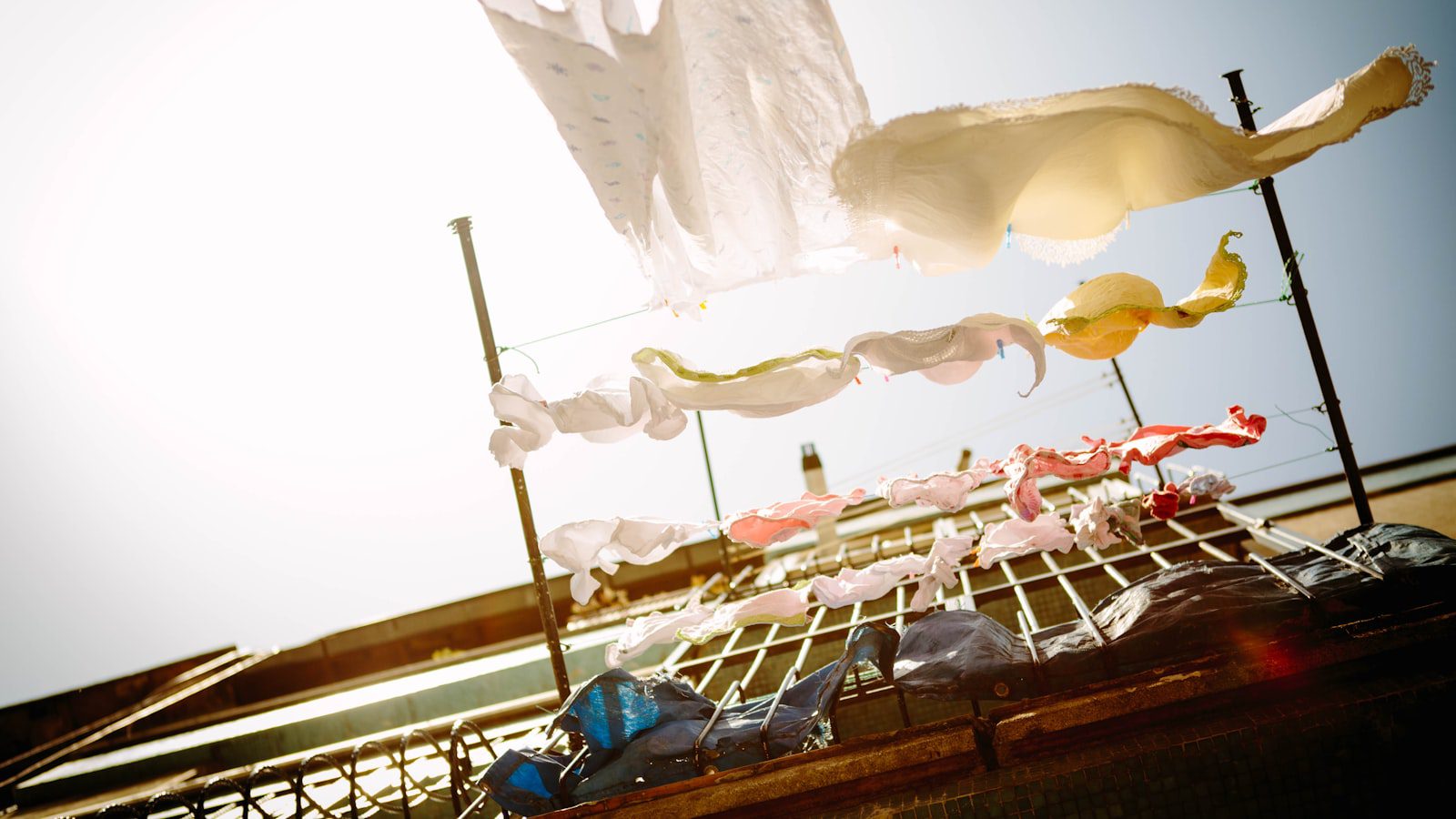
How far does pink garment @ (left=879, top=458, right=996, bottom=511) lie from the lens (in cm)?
492

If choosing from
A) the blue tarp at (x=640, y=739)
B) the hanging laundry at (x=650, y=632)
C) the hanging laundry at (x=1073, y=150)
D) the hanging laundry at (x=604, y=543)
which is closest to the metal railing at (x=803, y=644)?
the blue tarp at (x=640, y=739)

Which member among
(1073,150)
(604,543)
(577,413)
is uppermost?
(1073,150)

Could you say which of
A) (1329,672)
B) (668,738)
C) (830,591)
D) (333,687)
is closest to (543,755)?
(668,738)

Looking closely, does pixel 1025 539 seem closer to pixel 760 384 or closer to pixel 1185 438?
pixel 1185 438

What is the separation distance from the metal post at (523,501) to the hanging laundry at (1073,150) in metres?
2.68

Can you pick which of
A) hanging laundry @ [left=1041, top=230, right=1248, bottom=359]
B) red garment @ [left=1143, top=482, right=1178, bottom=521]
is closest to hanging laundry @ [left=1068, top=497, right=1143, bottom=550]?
red garment @ [left=1143, top=482, right=1178, bottom=521]

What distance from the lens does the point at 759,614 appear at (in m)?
4.96

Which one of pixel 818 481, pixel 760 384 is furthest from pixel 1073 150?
pixel 818 481

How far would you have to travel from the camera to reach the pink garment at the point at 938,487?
492 cm

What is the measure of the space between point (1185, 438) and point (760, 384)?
2.82 m

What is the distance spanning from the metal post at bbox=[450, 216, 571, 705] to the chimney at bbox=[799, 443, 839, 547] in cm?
812

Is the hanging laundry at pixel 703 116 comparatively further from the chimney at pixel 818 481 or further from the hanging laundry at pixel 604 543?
the chimney at pixel 818 481

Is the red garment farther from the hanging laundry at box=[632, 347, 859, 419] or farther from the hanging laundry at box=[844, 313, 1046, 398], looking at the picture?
the hanging laundry at box=[632, 347, 859, 419]

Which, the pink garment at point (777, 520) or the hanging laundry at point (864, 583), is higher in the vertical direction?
the pink garment at point (777, 520)
